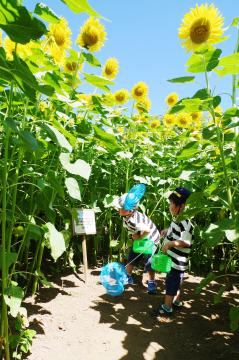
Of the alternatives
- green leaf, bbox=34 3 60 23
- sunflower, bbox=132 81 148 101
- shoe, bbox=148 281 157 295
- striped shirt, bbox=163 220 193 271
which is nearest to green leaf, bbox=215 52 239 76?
green leaf, bbox=34 3 60 23

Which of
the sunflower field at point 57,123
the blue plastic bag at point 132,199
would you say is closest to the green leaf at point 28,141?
the sunflower field at point 57,123

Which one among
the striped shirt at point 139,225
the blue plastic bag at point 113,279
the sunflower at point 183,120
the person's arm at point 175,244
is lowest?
the blue plastic bag at point 113,279

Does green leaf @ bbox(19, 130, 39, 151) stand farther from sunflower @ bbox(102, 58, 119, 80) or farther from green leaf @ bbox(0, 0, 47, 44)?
sunflower @ bbox(102, 58, 119, 80)

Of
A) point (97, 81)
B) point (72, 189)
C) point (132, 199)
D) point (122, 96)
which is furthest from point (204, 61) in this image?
point (122, 96)

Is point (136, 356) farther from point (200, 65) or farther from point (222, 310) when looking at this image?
point (200, 65)

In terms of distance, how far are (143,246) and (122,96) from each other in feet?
6.45

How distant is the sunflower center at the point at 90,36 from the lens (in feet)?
7.87

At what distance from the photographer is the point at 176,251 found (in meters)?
3.45

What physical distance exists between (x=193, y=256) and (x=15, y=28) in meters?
4.44

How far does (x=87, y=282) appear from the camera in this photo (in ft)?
12.7

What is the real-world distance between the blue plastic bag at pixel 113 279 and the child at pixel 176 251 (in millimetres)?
472

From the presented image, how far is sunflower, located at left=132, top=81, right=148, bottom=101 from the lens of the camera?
15.7 ft

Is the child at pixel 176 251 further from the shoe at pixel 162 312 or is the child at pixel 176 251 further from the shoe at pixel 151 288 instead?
the shoe at pixel 151 288

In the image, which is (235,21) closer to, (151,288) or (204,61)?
(204,61)
